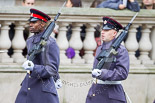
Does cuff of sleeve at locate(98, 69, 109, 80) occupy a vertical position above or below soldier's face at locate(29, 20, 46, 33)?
below

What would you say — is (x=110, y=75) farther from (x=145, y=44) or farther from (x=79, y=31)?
(x=145, y=44)

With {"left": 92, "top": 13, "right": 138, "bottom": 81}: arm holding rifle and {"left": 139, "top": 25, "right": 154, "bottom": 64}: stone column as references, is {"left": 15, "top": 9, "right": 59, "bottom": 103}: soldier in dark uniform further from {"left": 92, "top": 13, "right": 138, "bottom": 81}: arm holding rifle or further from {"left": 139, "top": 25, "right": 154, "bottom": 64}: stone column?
{"left": 139, "top": 25, "right": 154, "bottom": 64}: stone column

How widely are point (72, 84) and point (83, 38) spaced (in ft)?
2.69

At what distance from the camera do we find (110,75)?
8453 millimetres

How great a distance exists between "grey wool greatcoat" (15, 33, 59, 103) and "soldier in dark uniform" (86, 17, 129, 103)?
0.52m

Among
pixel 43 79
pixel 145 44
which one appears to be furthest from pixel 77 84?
pixel 43 79

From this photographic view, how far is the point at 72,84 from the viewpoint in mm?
10344

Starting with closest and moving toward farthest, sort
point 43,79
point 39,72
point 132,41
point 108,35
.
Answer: point 39,72
point 43,79
point 108,35
point 132,41

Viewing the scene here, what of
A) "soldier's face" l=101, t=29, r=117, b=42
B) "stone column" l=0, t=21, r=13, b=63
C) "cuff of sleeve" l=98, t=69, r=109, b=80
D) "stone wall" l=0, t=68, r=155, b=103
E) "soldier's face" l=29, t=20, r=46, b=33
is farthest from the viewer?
"stone wall" l=0, t=68, r=155, b=103

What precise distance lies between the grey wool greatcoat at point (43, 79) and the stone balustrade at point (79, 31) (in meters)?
1.41

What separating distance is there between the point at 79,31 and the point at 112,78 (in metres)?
2.13

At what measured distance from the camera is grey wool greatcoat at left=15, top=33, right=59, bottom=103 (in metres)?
8.35

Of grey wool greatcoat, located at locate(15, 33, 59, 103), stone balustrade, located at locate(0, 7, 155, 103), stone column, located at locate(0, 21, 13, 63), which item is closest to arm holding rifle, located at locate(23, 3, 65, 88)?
grey wool greatcoat, located at locate(15, 33, 59, 103)

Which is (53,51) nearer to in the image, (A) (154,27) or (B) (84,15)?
(B) (84,15)
